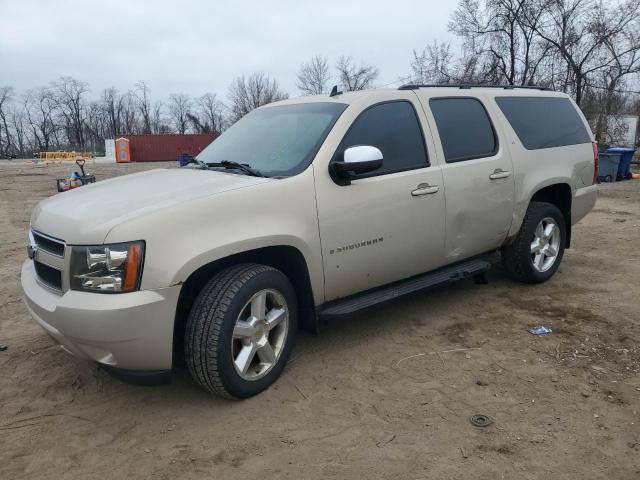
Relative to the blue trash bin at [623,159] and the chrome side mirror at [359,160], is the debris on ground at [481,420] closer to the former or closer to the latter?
the chrome side mirror at [359,160]

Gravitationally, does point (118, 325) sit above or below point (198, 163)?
below

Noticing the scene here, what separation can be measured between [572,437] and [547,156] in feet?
9.95

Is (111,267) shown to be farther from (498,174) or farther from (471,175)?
(498,174)

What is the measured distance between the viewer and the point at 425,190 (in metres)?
3.84

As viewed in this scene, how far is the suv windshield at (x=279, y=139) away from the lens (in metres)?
3.44

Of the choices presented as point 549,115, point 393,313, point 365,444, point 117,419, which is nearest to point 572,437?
point 365,444

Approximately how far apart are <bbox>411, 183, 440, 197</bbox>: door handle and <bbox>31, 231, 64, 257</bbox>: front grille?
235cm

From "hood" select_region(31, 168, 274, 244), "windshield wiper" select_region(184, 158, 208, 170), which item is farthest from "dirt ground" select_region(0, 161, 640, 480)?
"windshield wiper" select_region(184, 158, 208, 170)

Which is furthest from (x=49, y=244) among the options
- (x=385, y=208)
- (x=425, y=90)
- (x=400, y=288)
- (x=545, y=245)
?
(x=545, y=245)

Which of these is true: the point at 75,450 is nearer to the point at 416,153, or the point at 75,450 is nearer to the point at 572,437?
the point at 572,437

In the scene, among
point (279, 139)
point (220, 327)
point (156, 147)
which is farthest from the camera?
point (156, 147)

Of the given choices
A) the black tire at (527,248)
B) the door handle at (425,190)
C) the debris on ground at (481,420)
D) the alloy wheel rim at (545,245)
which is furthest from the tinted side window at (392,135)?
the alloy wheel rim at (545,245)

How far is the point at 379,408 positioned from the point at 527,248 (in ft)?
8.78

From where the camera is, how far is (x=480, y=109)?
4594mm
